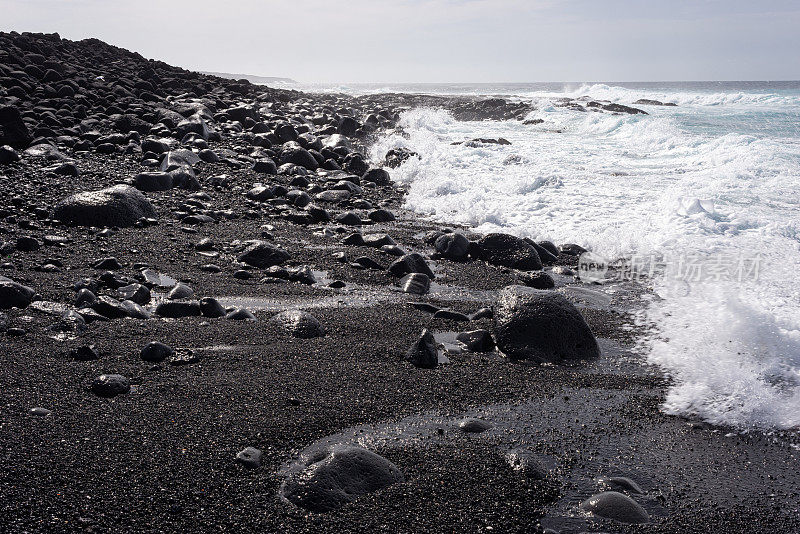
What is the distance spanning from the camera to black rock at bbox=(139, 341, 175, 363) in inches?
122

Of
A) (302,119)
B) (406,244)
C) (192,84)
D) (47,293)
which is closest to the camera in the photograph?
(47,293)

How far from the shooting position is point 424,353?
3.40 meters

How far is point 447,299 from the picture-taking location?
462 cm

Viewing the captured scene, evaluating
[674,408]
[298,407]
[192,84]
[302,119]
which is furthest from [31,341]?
[192,84]

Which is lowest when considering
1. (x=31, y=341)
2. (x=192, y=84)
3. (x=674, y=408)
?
(x=674, y=408)

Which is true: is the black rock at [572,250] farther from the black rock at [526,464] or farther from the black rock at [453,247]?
the black rock at [526,464]

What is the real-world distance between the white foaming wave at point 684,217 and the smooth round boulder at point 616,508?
1.08 m

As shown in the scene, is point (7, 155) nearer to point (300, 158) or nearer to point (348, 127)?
point (300, 158)

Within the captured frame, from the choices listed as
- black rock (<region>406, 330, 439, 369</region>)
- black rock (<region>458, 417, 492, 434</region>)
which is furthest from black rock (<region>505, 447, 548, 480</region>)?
black rock (<region>406, 330, 439, 369</region>)

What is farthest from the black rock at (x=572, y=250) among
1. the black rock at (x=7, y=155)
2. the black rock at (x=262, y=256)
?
the black rock at (x=7, y=155)

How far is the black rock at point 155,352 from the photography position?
3090 mm

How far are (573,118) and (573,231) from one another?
18.6 metres

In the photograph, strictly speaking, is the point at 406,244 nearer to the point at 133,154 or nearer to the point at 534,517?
the point at 534,517

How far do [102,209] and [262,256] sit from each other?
6.05 ft
